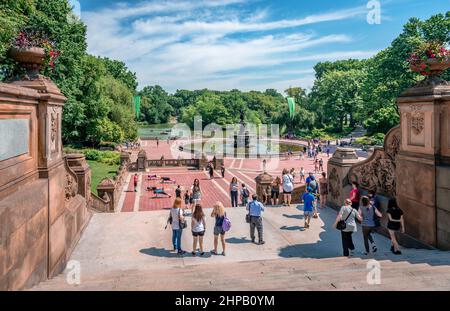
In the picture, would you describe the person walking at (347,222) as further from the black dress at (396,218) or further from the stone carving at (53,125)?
the stone carving at (53,125)

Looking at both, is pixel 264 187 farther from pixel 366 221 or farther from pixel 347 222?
pixel 347 222

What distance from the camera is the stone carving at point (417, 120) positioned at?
8.45 meters

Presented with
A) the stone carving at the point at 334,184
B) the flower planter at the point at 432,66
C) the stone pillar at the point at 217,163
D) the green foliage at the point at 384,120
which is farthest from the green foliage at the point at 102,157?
the flower planter at the point at 432,66

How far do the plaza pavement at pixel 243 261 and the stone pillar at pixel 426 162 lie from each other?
0.64 meters

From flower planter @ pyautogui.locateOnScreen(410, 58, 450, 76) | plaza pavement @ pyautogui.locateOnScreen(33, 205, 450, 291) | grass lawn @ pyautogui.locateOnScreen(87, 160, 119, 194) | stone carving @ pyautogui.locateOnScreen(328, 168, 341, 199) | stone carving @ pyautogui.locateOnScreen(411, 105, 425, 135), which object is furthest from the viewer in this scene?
grass lawn @ pyautogui.locateOnScreen(87, 160, 119, 194)

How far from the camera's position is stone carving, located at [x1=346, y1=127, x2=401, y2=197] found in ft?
32.2

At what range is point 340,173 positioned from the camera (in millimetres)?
12711

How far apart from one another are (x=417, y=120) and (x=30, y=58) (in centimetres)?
800

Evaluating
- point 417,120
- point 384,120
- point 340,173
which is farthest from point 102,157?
point 417,120

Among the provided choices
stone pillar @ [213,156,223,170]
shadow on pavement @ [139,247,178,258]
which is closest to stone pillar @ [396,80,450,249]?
shadow on pavement @ [139,247,178,258]

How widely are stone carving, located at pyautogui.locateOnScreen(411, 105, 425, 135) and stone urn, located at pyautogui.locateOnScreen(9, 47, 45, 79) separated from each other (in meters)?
7.74

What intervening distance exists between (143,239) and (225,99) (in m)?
104

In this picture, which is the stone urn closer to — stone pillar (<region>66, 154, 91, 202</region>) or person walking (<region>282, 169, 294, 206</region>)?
stone pillar (<region>66, 154, 91, 202</region>)
